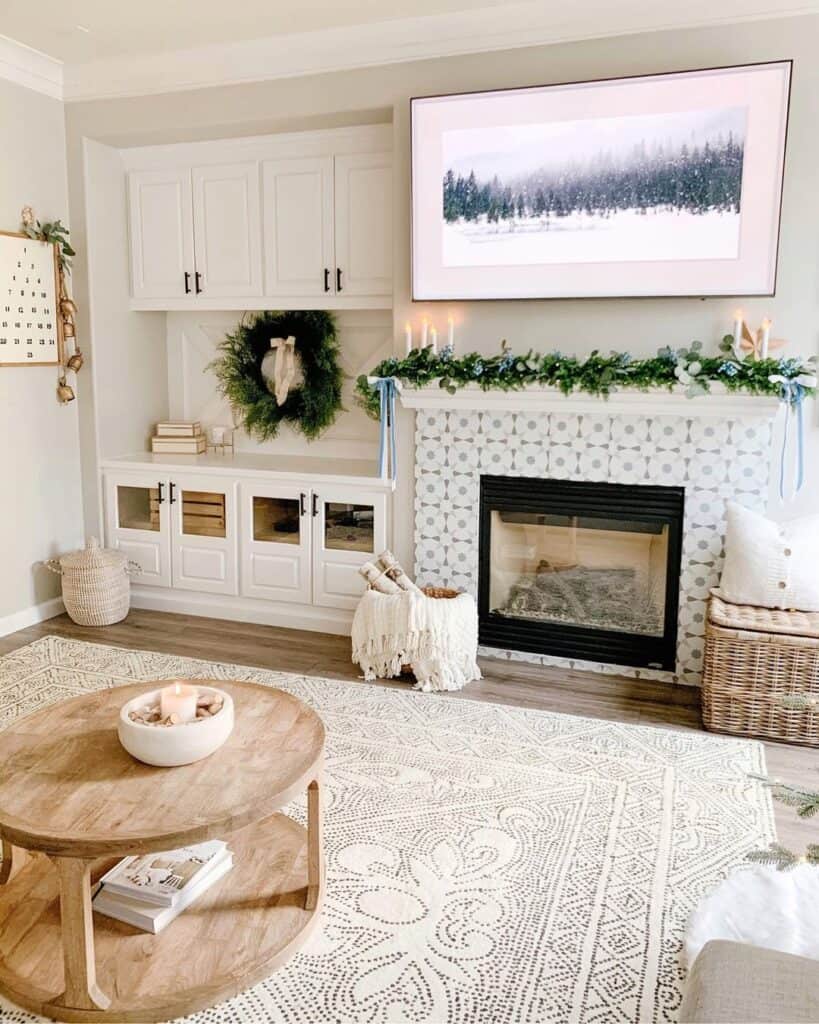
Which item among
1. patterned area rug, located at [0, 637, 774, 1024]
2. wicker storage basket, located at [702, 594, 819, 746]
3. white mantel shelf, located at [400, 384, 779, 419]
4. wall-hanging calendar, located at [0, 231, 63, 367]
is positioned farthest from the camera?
wall-hanging calendar, located at [0, 231, 63, 367]

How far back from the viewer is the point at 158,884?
7.01 feet

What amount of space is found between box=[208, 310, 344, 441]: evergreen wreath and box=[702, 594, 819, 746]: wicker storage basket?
2427 mm

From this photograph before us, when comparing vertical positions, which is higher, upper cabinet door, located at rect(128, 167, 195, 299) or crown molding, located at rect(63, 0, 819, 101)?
crown molding, located at rect(63, 0, 819, 101)

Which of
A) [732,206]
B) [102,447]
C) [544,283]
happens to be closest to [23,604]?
[102,447]

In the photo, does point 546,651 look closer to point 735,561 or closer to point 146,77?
point 735,561

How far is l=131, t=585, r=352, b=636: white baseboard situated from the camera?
4426 mm

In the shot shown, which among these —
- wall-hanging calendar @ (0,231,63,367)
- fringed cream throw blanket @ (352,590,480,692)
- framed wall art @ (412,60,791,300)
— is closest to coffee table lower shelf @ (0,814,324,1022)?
fringed cream throw blanket @ (352,590,480,692)

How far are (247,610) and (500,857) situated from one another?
2456mm

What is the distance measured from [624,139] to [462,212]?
2.39 ft

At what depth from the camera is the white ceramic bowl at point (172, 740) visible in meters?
2.01

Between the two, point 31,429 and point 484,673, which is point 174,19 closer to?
point 31,429

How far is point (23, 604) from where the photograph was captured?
14.8 ft

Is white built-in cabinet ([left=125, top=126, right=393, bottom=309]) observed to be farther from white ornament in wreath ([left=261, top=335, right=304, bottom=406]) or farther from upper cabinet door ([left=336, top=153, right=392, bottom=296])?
white ornament in wreath ([left=261, top=335, right=304, bottom=406])

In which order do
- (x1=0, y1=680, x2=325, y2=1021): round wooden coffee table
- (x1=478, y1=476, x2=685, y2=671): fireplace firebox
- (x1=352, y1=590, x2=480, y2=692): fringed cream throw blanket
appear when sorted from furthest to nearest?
1. (x1=478, y1=476, x2=685, y2=671): fireplace firebox
2. (x1=352, y1=590, x2=480, y2=692): fringed cream throw blanket
3. (x1=0, y1=680, x2=325, y2=1021): round wooden coffee table
